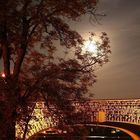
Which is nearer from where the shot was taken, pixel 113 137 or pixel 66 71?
pixel 66 71

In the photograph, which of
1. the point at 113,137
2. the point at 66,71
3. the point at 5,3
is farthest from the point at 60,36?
the point at 113,137

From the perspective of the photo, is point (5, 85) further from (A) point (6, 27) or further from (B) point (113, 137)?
(B) point (113, 137)

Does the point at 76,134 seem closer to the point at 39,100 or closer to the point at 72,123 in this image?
the point at 72,123

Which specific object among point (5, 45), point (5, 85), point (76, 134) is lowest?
point (76, 134)

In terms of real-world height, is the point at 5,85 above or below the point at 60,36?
below

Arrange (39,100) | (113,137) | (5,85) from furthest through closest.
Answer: (113,137) < (39,100) < (5,85)

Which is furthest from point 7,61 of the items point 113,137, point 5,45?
point 113,137

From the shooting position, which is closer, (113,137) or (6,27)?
(6,27)

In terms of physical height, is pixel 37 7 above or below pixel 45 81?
above

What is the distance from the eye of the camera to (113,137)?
100125 millimetres

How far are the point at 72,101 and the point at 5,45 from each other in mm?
3691

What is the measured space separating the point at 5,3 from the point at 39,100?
4308mm

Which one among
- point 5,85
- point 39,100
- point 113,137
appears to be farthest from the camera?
point 113,137

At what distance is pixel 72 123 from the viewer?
25.0m
